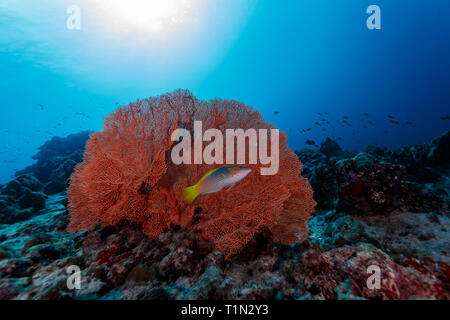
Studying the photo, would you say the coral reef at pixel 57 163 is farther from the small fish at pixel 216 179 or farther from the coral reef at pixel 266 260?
the small fish at pixel 216 179

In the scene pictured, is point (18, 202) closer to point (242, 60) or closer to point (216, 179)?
point (216, 179)

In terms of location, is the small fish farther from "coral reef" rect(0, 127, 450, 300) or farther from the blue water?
the blue water

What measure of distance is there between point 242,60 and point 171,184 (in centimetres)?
10886

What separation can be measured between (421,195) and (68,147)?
1108 inches

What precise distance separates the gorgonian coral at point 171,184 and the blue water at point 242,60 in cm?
2591

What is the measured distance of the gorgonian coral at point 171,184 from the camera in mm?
2953

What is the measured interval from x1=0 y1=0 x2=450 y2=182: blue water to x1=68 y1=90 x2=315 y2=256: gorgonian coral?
1020 inches

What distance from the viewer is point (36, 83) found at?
187 ft

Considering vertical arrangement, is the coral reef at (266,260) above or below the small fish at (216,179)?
below

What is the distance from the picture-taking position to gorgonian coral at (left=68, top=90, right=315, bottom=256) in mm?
2953

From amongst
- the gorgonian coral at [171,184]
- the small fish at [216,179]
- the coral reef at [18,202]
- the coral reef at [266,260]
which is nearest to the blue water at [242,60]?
the coral reef at [18,202]

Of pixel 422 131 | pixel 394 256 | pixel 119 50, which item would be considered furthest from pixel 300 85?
pixel 394 256

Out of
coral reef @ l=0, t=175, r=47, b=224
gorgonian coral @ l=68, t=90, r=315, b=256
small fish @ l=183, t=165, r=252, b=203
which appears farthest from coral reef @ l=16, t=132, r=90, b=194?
small fish @ l=183, t=165, r=252, b=203

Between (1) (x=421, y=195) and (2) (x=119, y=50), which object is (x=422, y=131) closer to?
(1) (x=421, y=195)
